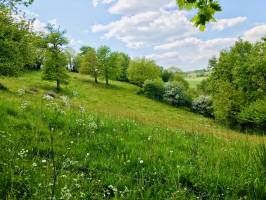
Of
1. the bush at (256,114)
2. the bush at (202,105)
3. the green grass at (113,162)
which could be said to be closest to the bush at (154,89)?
the bush at (202,105)

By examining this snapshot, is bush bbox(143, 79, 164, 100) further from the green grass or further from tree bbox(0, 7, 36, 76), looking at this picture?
the green grass

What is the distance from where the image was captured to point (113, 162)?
6.79 m

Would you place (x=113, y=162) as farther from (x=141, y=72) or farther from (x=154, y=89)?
(x=141, y=72)

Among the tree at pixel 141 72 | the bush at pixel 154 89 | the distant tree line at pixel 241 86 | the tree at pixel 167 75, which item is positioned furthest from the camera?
the tree at pixel 167 75

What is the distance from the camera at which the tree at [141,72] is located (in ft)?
356

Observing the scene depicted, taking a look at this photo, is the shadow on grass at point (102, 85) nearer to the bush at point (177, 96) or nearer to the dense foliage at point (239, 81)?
the bush at point (177, 96)

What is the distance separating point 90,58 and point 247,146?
9467 cm

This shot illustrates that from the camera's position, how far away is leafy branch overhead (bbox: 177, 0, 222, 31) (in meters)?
5.06

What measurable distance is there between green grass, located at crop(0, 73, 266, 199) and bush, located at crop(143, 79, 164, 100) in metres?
84.3

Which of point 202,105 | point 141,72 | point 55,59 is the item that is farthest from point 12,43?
point 141,72

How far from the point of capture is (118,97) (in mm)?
83375

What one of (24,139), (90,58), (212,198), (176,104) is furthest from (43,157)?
(90,58)

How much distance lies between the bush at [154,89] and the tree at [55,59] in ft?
94.7

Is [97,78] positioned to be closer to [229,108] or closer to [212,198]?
[229,108]
